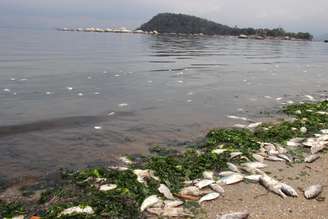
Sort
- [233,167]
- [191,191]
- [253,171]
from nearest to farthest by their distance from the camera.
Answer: [191,191]
[253,171]
[233,167]

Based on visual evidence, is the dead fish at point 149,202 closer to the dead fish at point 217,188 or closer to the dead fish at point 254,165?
the dead fish at point 217,188

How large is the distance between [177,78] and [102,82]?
5.37 metres

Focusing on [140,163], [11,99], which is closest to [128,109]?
[11,99]

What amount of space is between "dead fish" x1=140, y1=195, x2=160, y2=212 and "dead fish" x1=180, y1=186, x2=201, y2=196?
674mm

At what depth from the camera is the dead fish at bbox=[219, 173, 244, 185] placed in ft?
28.9

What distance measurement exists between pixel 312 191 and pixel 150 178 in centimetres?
340

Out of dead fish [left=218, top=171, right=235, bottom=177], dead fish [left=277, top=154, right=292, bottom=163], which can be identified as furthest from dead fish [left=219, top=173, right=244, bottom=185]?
dead fish [left=277, top=154, right=292, bottom=163]

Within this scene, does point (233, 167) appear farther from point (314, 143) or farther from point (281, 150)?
point (314, 143)

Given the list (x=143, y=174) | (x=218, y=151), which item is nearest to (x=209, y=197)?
(x=143, y=174)

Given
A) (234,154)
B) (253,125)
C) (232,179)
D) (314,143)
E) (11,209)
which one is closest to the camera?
(11,209)

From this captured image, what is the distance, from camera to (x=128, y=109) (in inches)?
653

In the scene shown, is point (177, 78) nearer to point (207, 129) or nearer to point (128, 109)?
point (128, 109)

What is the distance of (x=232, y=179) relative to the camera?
29.1 ft

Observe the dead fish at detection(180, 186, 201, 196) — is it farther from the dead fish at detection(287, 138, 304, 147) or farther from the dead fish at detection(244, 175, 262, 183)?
the dead fish at detection(287, 138, 304, 147)
